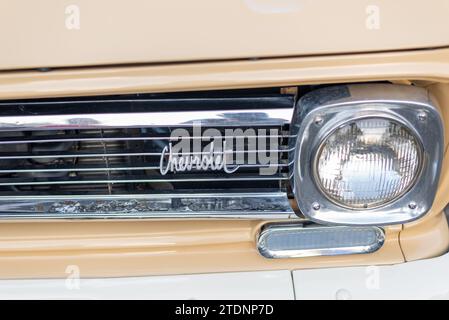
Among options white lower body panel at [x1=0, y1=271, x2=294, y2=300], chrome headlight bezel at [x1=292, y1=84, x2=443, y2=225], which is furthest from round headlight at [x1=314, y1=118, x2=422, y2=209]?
white lower body panel at [x1=0, y1=271, x2=294, y2=300]

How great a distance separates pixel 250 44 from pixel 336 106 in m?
0.20

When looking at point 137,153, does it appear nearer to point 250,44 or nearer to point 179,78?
point 179,78

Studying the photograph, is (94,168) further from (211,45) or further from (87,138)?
(211,45)

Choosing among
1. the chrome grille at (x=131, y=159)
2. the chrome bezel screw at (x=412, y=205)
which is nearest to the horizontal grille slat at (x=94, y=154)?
the chrome grille at (x=131, y=159)

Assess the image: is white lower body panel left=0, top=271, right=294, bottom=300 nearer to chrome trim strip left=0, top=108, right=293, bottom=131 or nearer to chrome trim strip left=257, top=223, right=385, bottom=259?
chrome trim strip left=257, top=223, right=385, bottom=259

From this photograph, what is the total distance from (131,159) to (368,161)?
50 cm

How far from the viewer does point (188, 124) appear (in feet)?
3.63

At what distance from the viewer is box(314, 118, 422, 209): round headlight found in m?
1.08

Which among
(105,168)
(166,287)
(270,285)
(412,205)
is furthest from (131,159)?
(412,205)

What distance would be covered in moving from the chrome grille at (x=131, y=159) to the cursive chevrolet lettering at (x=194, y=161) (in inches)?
0.4

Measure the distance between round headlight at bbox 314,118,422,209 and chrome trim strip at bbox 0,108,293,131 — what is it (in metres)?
0.12

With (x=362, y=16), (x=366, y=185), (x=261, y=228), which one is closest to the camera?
(x=362, y=16)

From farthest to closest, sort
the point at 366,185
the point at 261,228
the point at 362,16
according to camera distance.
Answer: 1. the point at 261,228
2. the point at 366,185
3. the point at 362,16
